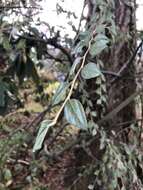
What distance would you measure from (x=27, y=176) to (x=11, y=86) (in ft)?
1.07

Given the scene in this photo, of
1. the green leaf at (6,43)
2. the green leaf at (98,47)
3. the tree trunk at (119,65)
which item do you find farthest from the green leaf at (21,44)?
the green leaf at (98,47)

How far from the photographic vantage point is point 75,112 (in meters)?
0.57

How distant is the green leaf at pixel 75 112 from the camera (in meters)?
0.57

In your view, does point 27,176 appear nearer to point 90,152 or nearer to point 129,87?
point 90,152

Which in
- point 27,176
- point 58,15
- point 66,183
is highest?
point 58,15

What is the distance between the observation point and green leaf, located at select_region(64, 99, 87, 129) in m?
0.57

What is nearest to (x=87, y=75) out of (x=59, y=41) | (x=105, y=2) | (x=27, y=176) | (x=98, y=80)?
(x=105, y=2)

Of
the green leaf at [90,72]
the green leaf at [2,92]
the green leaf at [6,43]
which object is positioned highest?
the green leaf at [6,43]

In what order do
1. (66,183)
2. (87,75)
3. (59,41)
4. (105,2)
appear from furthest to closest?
(66,183) → (59,41) → (105,2) → (87,75)

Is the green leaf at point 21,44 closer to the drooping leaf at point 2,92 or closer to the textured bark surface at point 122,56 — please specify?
the drooping leaf at point 2,92

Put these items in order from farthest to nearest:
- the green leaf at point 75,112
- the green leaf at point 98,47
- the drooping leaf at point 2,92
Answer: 1. the drooping leaf at point 2,92
2. the green leaf at point 98,47
3. the green leaf at point 75,112

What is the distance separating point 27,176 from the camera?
5.28 ft

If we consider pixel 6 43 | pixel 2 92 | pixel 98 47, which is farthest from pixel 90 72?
pixel 2 92

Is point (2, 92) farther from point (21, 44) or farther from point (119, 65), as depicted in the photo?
point (119, 65)
